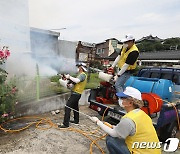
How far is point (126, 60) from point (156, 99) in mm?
1121

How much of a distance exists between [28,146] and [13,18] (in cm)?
479

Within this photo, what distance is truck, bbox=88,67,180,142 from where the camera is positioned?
4047 millimetres

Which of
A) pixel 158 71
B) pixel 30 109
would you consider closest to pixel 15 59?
pixel 30 109

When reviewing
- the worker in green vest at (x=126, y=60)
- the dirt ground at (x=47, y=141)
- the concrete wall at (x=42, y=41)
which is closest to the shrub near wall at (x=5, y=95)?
the dirt ground at (x=47, y=141)

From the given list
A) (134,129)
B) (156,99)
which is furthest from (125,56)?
(134,129)

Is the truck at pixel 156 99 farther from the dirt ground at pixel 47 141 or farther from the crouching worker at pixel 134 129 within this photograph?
the crouching worker at pixel 134 129

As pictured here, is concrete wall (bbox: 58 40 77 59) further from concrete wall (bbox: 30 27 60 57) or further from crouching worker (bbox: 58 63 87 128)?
crouching worker (bbox: 58 63 87 128)

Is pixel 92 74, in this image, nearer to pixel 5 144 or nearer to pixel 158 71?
pixel 158 71

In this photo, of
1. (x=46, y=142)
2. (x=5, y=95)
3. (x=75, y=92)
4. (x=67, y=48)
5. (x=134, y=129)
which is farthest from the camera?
(x=67, y=48)

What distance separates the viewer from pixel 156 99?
163 inches

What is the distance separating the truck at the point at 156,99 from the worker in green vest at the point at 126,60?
497mm

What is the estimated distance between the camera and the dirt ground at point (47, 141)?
3.67 meters

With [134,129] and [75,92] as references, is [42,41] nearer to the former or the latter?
[75,92]

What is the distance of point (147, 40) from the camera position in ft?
131
